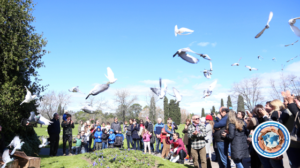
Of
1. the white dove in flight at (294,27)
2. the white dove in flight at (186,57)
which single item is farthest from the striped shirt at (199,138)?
the white dove in flight at (294,27)

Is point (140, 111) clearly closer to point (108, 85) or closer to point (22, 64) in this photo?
point (22, 64)

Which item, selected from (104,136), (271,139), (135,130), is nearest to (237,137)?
(271,139)

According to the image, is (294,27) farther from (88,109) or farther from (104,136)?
(104,136)

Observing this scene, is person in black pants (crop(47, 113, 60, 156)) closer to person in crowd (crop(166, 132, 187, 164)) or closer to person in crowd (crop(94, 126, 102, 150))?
person in crowd (crop(94, 126, 102, 150))

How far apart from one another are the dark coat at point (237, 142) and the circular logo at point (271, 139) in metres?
1.04

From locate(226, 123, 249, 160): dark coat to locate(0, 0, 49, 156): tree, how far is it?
693 centimetres

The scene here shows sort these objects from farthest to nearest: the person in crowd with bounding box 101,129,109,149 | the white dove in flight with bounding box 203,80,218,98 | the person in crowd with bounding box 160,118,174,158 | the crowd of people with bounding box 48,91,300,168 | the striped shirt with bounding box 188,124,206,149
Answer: the person in crowd with bounding box 101,129,109,149 < the person in crowd with bounding box 160,118,174,158 < the striped shirt with bounding box 188,124,206,149 < the white dove in flight with bounding box 203,80,218,98 < the crowd of people with bounding box 48,91,300,168

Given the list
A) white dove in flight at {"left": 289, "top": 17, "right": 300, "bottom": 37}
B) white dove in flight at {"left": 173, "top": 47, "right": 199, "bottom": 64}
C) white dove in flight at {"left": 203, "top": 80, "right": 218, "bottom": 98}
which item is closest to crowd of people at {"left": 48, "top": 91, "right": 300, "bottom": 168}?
white dove in flight at {"left": 203, "top": 80, "right": 218, "bottom": 98}

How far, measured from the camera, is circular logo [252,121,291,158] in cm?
369

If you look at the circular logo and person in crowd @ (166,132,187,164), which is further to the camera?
person in crowd @ (166,132,187,164)

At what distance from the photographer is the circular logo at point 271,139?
3693 millimetres

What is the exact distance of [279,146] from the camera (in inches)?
147

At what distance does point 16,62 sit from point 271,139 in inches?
338

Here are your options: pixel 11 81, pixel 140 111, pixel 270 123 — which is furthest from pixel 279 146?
pixel 140 111
